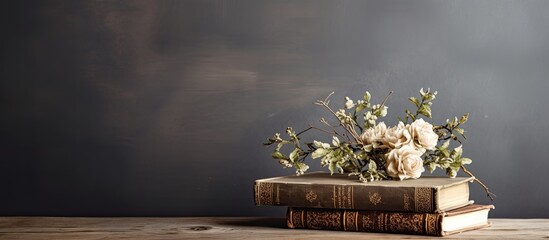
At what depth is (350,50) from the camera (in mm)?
2506

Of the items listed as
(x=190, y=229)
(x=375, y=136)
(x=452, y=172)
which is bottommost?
(x=190, y=229)

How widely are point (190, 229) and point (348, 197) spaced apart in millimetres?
489

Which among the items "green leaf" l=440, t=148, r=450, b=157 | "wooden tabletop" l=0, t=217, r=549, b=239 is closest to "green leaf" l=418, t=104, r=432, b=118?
"green leaf" l=440, t=148, r=450, b=157

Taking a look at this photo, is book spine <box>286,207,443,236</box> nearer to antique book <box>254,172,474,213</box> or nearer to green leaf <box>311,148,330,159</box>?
antique book <box>254,172,474,213</box>

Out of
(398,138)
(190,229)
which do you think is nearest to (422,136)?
(398,138)

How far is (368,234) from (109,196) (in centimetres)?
101

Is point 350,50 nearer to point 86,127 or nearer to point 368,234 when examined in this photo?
point 368,234

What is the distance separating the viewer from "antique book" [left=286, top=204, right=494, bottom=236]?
→ 1.92m

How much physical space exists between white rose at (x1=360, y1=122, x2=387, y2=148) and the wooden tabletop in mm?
274

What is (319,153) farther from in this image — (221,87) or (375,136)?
(221,87)

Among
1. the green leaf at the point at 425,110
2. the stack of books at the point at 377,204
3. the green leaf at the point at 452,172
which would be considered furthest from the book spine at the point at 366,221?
the green leaf at the point at 425,110

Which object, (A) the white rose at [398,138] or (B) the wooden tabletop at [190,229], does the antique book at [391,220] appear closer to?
(B) the wooden tabletop at [190,229]

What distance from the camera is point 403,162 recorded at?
205cm

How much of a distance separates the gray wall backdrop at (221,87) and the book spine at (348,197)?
47 cm
